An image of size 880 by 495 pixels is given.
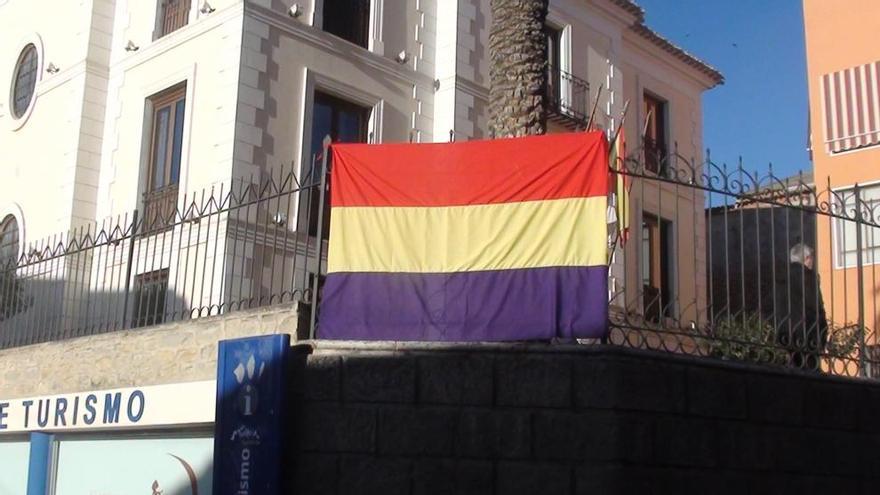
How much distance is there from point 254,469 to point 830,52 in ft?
41.2

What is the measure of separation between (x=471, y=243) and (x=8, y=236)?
1383 centimetres

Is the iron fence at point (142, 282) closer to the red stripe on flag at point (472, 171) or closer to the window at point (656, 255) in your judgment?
the red stripe on flag at point (472, 171)

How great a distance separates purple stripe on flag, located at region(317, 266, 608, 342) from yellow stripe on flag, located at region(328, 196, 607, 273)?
0.07 metres

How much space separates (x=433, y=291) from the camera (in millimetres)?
7801

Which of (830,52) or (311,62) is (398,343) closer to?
(311,62)

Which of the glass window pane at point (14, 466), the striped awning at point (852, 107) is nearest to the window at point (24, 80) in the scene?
the glass window pane at point (14, 466)

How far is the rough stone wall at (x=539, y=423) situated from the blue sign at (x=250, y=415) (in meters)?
0.15

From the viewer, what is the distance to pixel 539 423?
7.15 m

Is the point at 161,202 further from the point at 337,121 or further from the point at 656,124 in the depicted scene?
the point at 656,124

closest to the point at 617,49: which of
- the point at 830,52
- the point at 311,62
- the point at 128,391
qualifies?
the point at 830,52

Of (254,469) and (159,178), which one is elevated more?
(159,178)

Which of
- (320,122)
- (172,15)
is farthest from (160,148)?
(320,122)

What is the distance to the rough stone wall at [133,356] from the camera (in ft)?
27.9

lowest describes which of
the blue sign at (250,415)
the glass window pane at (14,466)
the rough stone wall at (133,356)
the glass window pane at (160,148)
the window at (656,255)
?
the glass window pane at (14,466)
